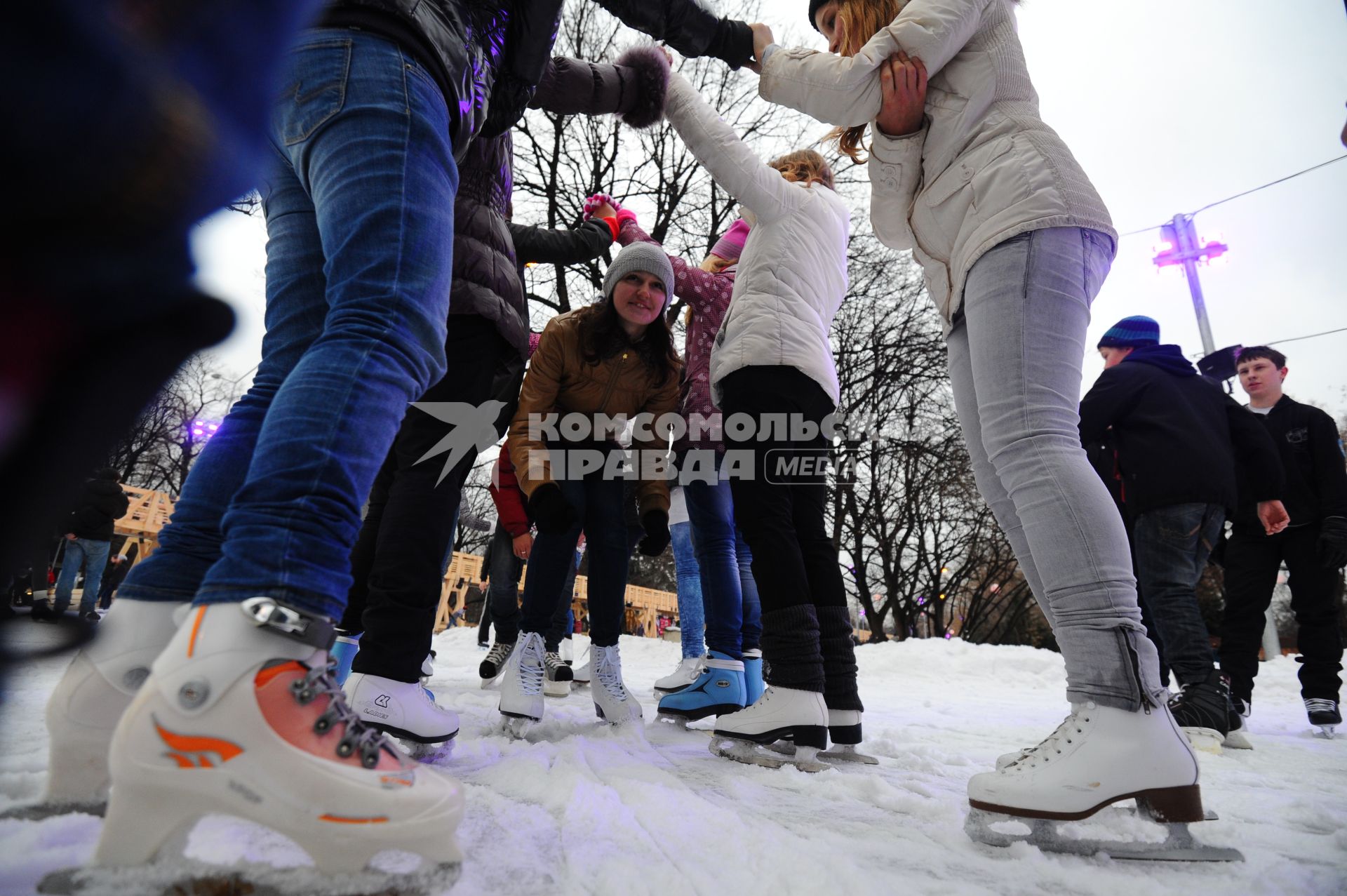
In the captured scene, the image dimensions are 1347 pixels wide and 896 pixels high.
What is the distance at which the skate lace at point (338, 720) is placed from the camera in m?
0.76

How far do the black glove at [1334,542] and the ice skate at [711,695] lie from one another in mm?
3535

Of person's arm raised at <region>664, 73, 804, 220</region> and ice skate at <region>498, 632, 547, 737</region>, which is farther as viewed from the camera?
person's arm raised at <region>664, 73, 804, 220</region>

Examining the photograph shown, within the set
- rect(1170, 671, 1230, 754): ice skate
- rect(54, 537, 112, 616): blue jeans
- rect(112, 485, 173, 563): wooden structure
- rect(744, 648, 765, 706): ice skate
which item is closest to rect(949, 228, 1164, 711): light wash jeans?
rect(744, 648, 765, 706): ice skate

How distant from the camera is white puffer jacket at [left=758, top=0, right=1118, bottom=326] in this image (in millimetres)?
1428

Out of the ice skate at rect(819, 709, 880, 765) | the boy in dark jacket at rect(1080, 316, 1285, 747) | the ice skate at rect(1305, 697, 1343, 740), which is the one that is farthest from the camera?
the ice skate at rect(1305, 697, 1343, 740)

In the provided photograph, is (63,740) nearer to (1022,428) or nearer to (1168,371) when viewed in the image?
(1022,428)

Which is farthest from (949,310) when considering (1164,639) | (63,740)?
(1164,639)

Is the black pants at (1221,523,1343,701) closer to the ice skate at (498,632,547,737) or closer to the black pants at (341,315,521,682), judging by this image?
the ice skate at (498,632,547,737)

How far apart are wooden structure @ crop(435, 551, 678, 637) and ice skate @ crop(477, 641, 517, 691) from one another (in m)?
7.40

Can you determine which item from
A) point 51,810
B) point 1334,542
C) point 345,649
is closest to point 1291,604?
point 1334,542

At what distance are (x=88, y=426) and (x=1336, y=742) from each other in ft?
15.0

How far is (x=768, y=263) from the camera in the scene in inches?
96.3

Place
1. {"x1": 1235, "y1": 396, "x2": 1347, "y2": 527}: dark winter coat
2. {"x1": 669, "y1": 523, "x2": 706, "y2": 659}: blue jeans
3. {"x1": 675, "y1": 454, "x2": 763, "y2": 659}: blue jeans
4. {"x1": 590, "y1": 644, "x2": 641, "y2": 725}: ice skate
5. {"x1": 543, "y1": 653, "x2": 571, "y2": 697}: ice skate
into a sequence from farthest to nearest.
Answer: {"x1": 669, "y1": 523, "x2": 706, "y2": 659}: blue jeans
{"x1": 1235, "y1": 396, "x2": 1347, "y2": 527}: dark winter coat
{"x1": 543, "y1": 653, "x2": 571, "y2": 697}: ice skate
{"x1": 675, "y1": 454, "x2": 763, "y2": 659}: blue jeans
{"x1": 590, "y1": 644, "x2": 641, "y2": 725}: ice skate

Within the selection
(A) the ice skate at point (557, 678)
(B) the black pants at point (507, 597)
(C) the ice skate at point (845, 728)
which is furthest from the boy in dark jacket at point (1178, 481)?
(B) the black pants at point (507, 597)
